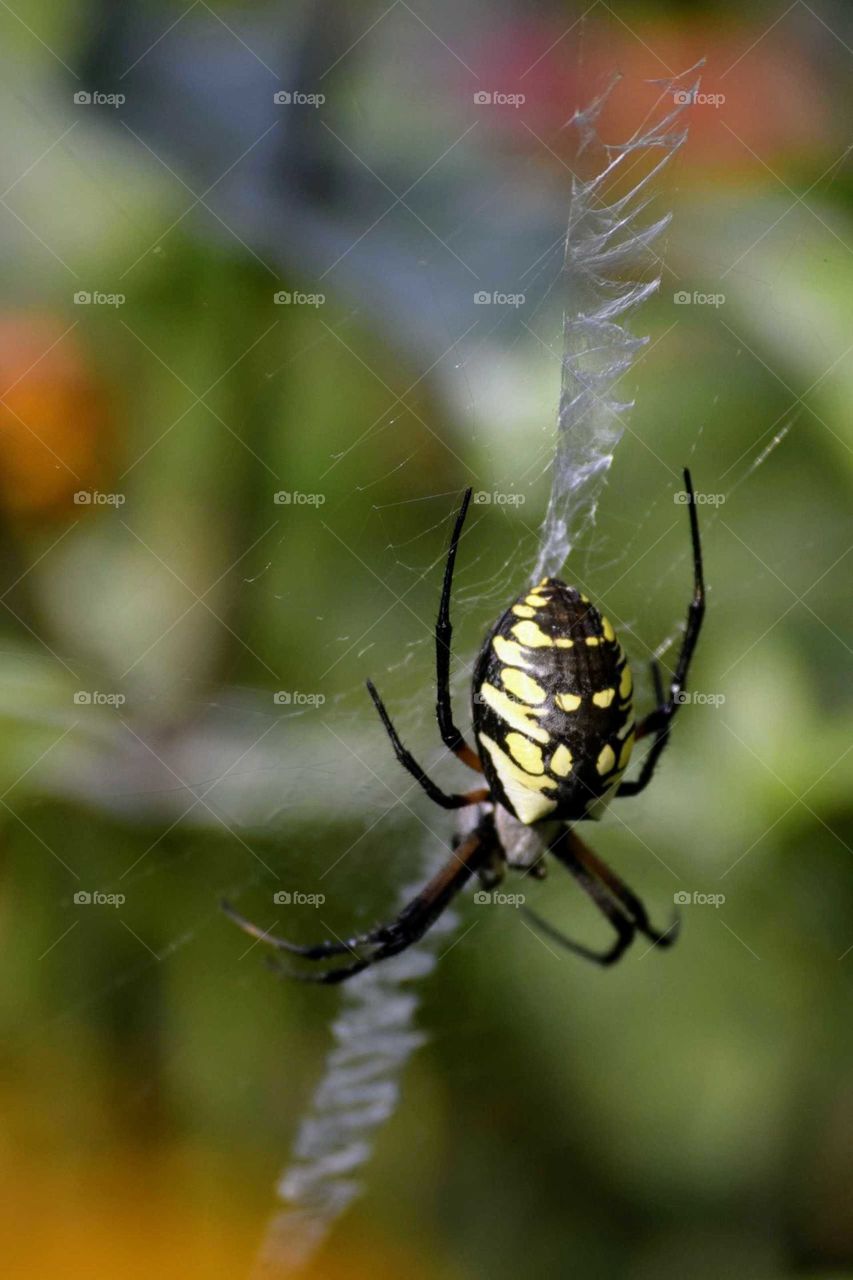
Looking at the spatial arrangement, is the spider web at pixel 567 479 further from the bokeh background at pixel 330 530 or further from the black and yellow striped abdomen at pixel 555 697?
the black and yellow striped abdomen at pixel 555 697

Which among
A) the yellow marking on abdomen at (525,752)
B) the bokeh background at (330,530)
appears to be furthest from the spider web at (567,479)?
the yellow marking on abdomen at (525,752)

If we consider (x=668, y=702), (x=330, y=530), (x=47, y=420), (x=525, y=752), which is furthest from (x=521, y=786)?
(x=47, y=420)

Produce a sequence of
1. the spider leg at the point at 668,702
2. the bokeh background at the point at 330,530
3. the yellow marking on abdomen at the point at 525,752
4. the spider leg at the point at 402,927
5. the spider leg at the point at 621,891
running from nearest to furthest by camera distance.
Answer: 1. the yellow marking on abdomen at the point at 525,752
2. the spider leg at the point at 668,702
3. the bokeh background at the point at 330,530
4. the spider leg at the point at 402,927
5. the spider leg at the point at 621,891

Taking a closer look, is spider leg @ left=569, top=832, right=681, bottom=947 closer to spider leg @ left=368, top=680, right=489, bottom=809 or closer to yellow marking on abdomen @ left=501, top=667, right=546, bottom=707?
spider leg @ left=368, top=680, right=489, bottom=809

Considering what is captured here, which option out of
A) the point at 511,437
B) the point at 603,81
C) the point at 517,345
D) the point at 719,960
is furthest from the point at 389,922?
the point at 603,81

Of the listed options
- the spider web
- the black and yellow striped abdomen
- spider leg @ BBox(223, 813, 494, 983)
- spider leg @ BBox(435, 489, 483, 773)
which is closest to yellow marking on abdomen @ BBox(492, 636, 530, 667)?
the black and yellow striped abdomen

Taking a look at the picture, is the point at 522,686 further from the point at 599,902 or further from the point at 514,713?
the point at 599,902

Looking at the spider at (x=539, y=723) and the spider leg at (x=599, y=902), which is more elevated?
the spider at (x=539, y=723)

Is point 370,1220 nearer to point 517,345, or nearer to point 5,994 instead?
point 5,994
